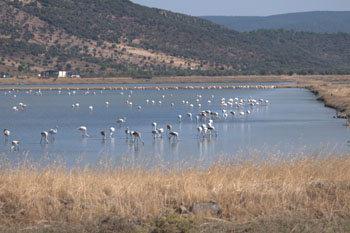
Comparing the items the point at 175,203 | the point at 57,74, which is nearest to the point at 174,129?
the point at 175,203

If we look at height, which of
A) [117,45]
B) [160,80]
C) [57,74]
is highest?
[117,45]

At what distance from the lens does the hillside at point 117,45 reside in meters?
112

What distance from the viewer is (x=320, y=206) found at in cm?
876

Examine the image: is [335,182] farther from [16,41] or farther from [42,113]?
[16,41]

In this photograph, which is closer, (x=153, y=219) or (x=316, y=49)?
(x=153, y=219)

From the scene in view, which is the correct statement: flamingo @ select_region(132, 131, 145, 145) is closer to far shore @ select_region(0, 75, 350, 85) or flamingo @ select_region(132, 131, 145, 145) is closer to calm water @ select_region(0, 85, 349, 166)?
calm water @ select_region(0, 85, 349, 166)

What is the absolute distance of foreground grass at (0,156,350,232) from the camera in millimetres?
8266

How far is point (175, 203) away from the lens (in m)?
8.97

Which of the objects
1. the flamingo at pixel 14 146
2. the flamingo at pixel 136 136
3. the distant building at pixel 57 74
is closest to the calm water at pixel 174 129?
the flamingo at pixel 14 146

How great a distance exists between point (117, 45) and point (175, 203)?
120 m

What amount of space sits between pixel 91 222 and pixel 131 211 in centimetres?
63

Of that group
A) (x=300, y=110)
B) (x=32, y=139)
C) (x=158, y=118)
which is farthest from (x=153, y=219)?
(x=300, y=110)

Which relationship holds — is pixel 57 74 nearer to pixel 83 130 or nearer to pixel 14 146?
pixel 83 130

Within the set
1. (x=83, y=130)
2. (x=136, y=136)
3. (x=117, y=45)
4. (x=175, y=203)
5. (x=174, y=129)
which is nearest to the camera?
(x=175, y=203)
